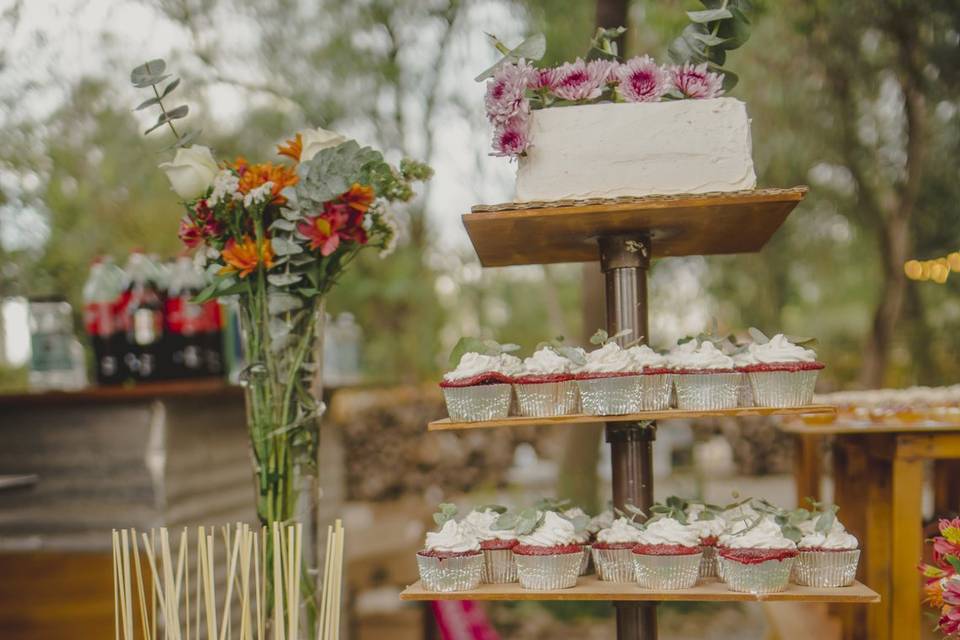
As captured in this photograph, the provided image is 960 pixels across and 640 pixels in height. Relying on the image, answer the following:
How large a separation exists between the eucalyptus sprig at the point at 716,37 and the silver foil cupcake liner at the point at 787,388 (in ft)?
2.38

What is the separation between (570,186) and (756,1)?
3.09 meters

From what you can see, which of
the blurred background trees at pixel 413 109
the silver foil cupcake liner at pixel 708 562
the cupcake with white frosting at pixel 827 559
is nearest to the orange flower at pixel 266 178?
the silver foil cupcake liner at pixel 708 562

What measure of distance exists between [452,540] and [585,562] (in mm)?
358

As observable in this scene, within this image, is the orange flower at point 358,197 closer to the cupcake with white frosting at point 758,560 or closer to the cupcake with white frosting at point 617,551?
the cupcake with white frosting at point 617,551

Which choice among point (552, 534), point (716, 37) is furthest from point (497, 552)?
point (716, 37)

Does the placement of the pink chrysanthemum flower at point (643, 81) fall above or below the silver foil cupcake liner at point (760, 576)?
above

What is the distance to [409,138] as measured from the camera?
7.70 m

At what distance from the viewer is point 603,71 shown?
2207 millimetres

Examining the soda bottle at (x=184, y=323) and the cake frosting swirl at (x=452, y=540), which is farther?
the soda bottle at (x=184, y=323)

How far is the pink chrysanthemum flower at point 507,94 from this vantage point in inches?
84.3

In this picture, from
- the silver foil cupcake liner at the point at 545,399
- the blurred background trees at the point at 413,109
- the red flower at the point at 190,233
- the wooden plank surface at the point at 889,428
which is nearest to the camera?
the silver foil cupcake liner at the point at 545,399

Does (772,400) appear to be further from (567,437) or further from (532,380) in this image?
(567,437)

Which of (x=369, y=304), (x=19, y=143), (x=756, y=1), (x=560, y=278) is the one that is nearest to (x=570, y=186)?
(x=756, y=1)

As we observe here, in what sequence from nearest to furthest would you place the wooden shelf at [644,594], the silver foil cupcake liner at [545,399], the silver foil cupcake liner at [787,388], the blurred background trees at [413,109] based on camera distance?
the wooden shelf at [644,594] → the silver foil cupcake liner at [787,388] → the silver foil cupcake liner at [545,399] → the blurred background trees at [413,109]
